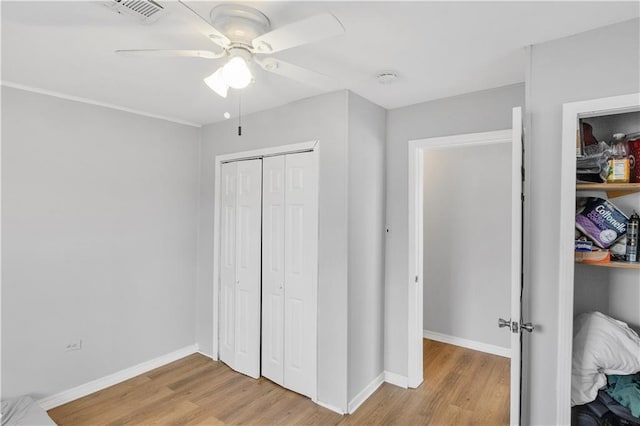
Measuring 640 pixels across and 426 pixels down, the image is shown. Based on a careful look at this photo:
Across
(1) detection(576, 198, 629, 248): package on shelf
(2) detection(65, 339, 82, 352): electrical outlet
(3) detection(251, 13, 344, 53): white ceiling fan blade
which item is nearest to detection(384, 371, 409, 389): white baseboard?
(1) detection(576, 198, 629, 248): package on shelf

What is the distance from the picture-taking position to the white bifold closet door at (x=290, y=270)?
110 inches

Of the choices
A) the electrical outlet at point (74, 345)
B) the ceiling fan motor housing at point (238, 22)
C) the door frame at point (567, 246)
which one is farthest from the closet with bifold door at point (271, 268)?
the door frame at point (567, 246)

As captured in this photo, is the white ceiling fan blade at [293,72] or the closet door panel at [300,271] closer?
the white ceiling fan blade at [293,72]

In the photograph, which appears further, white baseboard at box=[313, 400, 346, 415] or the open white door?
white baseboard at box=[313, 400, 346, 415]

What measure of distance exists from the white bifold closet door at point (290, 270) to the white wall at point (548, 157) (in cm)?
150

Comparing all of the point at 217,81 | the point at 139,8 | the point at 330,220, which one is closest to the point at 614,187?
the point at 330,220

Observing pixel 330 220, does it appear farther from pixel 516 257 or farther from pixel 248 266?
pixel 516 257

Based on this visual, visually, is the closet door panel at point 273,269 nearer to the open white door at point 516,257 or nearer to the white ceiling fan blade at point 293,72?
the white ceiling fan blade at point 293,72

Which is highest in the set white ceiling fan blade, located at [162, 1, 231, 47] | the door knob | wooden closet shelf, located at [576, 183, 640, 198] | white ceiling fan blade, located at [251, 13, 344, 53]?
white ceiling fan blade, located at [162, 1, 231, 47]

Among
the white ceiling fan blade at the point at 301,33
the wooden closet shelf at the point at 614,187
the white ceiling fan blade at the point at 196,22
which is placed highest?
the white ceiling fan blade at the point at 196,22

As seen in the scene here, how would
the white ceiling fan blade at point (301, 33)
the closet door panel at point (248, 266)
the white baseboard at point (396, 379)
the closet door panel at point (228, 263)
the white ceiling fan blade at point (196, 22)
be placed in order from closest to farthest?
1. the white ceiling fan blade at point (301, 33)
2. the white ceiling fan blade at point (196, 22)
3. the white baseboard at point (396, 379)
4. the closet door panel at point (248, 266)
5. the closet door panel at point (228, 263)

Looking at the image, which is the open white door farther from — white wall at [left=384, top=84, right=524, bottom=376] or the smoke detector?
white wall at [left=384, top=84, right=524, bottom=376]

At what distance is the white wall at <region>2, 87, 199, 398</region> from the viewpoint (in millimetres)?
2592

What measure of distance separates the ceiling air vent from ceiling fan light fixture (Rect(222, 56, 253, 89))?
41cm
